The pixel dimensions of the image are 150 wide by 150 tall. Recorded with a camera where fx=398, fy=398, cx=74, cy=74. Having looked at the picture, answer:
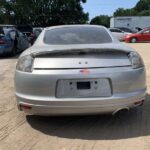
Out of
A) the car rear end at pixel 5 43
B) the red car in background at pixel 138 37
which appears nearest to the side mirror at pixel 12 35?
the car rear end at pixel 5 43

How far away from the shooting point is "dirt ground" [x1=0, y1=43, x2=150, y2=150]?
488 cm

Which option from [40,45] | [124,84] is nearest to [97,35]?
[40,45]

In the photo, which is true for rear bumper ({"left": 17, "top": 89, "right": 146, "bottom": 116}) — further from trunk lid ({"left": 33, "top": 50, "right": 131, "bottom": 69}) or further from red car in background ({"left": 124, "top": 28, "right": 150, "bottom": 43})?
red car in background ({"left": 124, "top": 28, "right": 150, "bottom": 43})

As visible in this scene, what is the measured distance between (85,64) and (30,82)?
30.5 inches

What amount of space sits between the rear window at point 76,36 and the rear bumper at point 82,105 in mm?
1191

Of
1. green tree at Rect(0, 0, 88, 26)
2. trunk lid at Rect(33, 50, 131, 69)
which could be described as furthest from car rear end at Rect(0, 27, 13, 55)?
green tree at Rect(0, 0, 88, 26)

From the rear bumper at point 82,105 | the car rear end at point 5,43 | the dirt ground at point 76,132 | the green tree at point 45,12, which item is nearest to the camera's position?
the dirt ground at point 76,132

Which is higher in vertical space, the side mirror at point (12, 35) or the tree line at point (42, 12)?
the side mirror at point (12, 35)

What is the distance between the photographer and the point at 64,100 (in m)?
5.15

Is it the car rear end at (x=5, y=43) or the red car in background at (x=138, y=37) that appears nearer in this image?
the car rear end at (x=5, y=43)

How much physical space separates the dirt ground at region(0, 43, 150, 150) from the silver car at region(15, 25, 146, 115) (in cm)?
32

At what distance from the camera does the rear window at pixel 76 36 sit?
20.2 feet

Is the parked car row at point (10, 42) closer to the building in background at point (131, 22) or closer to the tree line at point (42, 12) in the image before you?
the building in background at point (131, 22)

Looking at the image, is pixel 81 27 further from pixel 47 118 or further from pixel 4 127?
pixel 4 127
